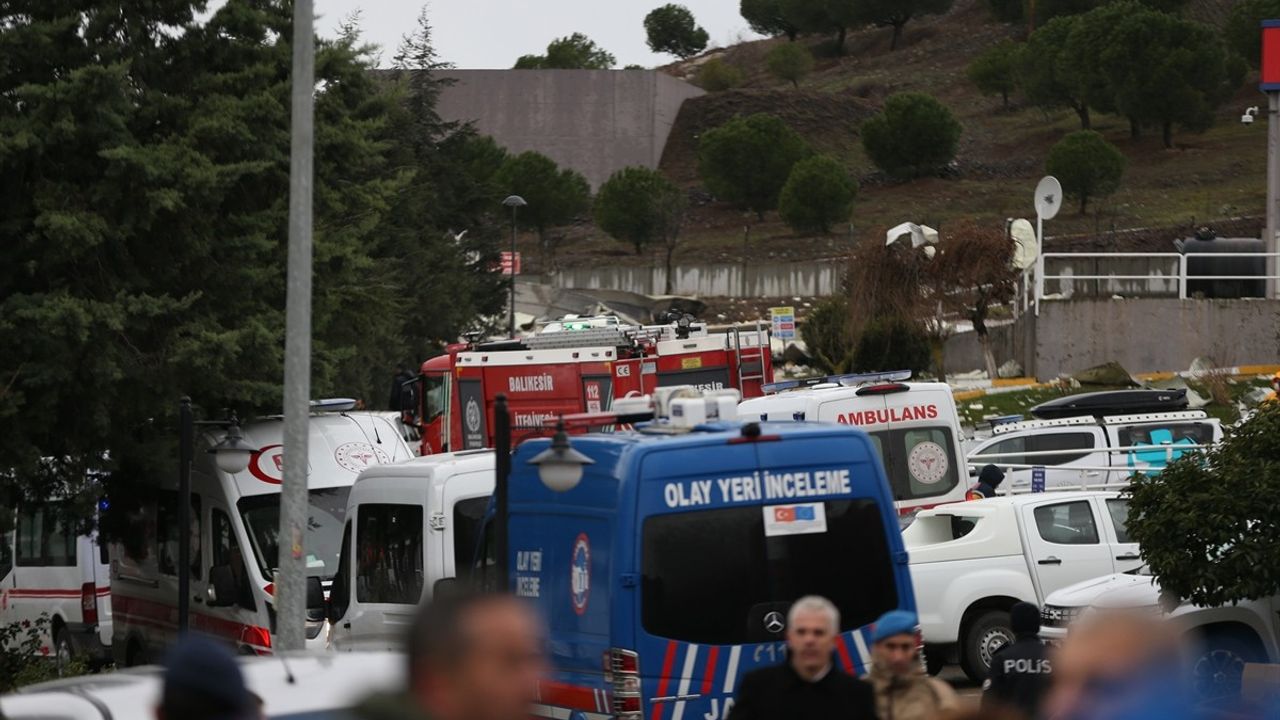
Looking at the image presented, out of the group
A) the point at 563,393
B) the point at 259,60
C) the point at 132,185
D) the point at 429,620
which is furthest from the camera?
the point at 563,393

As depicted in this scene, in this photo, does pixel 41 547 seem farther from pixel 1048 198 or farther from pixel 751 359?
pixel 1048 198

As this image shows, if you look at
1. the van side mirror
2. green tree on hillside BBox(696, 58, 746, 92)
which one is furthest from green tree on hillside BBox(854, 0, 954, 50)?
the van side mirror

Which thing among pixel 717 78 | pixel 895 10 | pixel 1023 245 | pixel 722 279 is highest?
pixel 895 10

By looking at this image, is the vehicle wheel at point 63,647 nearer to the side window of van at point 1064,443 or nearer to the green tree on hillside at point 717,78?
the side window of van at point 1064,443

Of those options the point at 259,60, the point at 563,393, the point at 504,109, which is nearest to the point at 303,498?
the point at 259,60

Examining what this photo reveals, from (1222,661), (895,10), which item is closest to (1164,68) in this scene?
(895,10)

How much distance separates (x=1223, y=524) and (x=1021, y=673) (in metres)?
4.26

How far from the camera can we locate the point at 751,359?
2198 cm

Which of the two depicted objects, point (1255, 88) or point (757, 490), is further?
point (1255, 88)

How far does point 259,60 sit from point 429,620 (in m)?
14.1

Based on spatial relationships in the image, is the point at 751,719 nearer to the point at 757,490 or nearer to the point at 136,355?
the point at 757,490

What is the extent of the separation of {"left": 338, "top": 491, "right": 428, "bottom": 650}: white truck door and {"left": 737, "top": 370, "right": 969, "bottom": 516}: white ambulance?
5506mm

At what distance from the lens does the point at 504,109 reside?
110625mm

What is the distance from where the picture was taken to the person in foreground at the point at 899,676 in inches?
270
